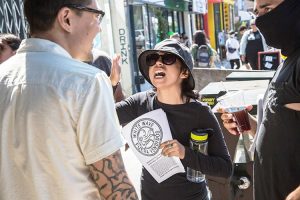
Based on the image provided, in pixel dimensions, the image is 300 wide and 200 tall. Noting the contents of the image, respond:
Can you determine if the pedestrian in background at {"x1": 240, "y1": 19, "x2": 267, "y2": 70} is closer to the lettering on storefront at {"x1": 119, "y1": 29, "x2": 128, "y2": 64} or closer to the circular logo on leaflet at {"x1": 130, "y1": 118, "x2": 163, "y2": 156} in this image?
the lettering on storefront at {"x1": 119, "y1": 29, "x2": 128, "y2": 64}

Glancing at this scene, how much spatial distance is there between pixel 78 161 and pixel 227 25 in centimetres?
3802

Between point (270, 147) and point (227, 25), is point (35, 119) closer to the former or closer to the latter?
point (270, 147)

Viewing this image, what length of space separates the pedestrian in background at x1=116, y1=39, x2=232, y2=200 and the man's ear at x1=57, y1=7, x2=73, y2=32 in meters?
1.02

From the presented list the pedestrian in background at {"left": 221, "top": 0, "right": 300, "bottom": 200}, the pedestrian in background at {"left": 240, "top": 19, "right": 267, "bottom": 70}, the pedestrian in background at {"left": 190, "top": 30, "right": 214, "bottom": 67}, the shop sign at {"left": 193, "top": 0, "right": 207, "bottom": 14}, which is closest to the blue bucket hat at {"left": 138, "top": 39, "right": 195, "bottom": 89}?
the pedestrian in background at {"left": 221, "top": 0, "right": 300, "bottom": 200}

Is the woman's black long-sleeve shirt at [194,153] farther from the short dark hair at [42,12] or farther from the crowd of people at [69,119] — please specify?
the short dark hair at [42,12]

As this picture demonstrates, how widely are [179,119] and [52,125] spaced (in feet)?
3.80

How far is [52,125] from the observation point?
1.65 meters

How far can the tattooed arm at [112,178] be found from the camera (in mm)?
1721

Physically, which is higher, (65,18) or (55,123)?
(65,18)

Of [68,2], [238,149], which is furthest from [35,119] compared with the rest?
[238,149]

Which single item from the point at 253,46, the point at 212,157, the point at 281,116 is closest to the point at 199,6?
the point at 253,46

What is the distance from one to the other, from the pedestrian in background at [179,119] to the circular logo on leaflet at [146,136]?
99 mm

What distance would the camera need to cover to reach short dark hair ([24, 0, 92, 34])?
5.73 feet

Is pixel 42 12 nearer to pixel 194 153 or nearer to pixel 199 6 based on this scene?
pixel 194 153
